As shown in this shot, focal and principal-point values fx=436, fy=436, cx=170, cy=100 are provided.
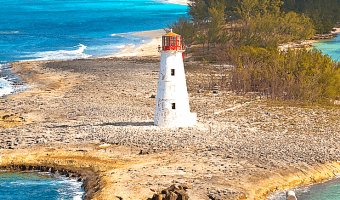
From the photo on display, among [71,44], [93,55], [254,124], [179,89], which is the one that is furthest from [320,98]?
[71,44]

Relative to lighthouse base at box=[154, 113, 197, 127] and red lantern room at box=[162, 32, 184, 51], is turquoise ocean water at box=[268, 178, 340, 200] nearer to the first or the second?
lighthouse base at box=[154, 113, 197, 127]

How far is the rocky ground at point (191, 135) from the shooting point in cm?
1923

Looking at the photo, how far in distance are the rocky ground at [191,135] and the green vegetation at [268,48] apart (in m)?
2.18

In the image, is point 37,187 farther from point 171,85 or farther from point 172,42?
point 172,42

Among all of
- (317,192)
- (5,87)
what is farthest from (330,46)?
(317,192)

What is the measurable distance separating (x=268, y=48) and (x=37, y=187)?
3282cm

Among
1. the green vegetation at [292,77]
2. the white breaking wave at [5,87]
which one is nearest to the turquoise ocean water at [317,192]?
the green vegetation at [292,77]

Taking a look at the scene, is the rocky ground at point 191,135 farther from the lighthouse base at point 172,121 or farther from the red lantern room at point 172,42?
the red lantern room at point 172,42

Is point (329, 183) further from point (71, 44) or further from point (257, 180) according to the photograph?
point (71, 44)

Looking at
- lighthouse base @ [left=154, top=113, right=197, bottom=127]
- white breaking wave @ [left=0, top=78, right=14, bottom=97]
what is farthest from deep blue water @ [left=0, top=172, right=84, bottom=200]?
white breaking wave @ [left=0, top=78, right=14, bottom=97]

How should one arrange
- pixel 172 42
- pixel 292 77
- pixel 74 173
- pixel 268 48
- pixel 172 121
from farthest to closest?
pixel 268 48
pixel 292 77
pixel 172 121
pixel 172 42
pixel 74 173

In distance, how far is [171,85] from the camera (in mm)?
24953

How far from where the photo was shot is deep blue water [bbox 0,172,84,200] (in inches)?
744

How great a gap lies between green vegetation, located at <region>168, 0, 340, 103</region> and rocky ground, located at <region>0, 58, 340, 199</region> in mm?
2175
